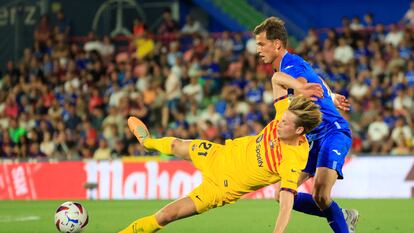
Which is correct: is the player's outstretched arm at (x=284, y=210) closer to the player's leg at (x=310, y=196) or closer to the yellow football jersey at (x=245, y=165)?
the yellow football jersey at (x=245, y=165)

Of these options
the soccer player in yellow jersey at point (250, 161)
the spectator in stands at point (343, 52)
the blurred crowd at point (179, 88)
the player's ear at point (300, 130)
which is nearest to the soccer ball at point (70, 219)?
the soccer player in yellow jersey at point (250, 161)

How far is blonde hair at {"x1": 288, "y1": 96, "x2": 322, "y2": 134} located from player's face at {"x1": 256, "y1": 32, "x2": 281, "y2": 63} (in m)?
1.04

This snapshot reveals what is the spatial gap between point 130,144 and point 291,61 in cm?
1157

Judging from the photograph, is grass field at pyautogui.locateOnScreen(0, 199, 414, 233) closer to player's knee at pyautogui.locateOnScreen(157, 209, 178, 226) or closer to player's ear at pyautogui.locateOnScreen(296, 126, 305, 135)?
player's knee at pyautogui.locateOnScreen(157, 209, 178, 226)

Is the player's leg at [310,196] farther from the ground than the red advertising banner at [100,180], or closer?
farther from the ground

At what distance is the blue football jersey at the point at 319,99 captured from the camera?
799cm

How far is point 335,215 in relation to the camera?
812 centimetres

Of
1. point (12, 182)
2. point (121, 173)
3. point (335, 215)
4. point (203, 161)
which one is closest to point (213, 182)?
point (203, 161)

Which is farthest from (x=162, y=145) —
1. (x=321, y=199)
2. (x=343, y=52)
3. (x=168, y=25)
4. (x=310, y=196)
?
(x=168, y=25)

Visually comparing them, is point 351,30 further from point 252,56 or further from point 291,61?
point 291,61

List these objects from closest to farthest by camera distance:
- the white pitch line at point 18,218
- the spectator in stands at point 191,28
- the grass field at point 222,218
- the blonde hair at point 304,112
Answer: the blonde hair at point 304,112, the grass field at point 222,218, the white pitch line at point 18,218, the spectator in stands at point 191,28

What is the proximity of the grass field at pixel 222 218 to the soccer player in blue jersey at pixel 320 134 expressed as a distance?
71.9 inches

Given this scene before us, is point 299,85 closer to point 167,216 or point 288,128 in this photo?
point 288,128

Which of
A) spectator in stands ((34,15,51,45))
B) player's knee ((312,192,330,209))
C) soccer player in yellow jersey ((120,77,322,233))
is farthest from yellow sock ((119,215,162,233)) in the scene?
spectator in stands ((34,15,51,45))
